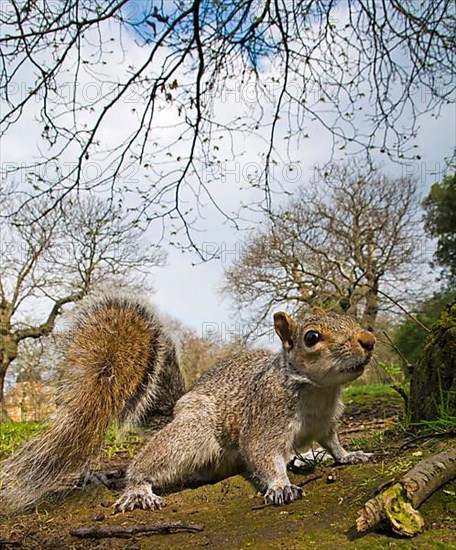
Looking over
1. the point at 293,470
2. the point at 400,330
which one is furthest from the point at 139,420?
the point at 400,330

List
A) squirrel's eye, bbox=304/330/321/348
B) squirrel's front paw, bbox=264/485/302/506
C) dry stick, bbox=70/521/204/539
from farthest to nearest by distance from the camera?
squirrel's eye, bbox=304/330/321/348 < squirrel's front paw, bbox=264/485/302/506 < dry stick, bbox=70/521/204/539

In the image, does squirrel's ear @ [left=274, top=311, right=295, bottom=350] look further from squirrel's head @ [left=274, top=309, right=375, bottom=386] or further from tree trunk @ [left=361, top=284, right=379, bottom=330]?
tree trunk @ [left=361, top=284, right=379, bottom=330]

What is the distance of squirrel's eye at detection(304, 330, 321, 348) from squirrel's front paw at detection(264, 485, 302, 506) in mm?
576

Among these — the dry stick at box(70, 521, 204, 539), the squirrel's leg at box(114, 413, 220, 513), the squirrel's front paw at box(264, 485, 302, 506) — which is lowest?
the dry stick at box(70, 521, 204, 539)

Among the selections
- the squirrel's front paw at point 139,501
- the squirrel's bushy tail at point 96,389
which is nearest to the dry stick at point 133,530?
the squirrel's front paw at point 139,501

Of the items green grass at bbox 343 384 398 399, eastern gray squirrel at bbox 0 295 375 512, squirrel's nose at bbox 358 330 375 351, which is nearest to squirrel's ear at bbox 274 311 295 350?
eastern gray squirrel at bbox 0 295 375 512

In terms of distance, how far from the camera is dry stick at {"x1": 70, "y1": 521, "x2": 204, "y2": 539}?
78.8 inches

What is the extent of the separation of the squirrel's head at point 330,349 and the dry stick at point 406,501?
1.92 feet

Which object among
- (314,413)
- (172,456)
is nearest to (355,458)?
(314,413)

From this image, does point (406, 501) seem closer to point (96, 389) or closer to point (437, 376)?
point (437, 376)

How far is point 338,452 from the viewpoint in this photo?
98.5 inches

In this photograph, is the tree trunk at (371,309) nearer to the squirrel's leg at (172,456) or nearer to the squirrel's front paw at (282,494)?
the squirrel's leg at (172,456)

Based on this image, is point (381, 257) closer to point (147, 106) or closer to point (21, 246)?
point (21, 246)

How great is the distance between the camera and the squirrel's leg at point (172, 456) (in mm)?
2525
